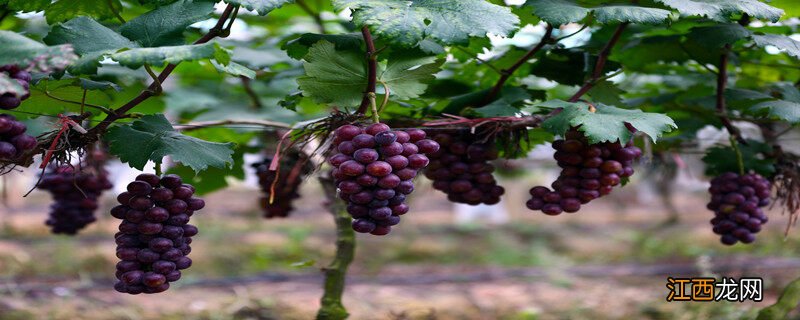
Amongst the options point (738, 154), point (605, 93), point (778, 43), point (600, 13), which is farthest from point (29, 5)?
point (738, 154)

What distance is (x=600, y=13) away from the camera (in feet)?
3.60

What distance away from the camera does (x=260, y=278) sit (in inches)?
124

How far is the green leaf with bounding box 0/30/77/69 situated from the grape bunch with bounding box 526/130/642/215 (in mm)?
790

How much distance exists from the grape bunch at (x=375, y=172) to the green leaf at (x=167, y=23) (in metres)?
0.27

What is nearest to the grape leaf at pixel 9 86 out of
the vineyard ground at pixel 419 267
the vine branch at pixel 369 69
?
the vine branch at pixel 369 69

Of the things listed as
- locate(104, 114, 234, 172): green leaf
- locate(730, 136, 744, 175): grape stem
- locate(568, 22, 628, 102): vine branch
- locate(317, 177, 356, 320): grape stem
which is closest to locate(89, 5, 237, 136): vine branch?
locate(104, 114, 234, 172): green leaf

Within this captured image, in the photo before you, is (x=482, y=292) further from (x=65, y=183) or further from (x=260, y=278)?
(x=65, y=183)

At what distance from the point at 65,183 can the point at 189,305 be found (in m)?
1.06

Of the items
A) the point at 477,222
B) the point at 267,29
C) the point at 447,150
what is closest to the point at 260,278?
the point at 267,29

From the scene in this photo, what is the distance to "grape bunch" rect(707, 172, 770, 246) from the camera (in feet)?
4.95

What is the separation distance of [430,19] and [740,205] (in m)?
0.90

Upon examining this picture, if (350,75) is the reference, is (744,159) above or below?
above

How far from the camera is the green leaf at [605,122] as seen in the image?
1.08 meters

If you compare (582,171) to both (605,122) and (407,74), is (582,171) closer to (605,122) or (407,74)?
(605,122)
